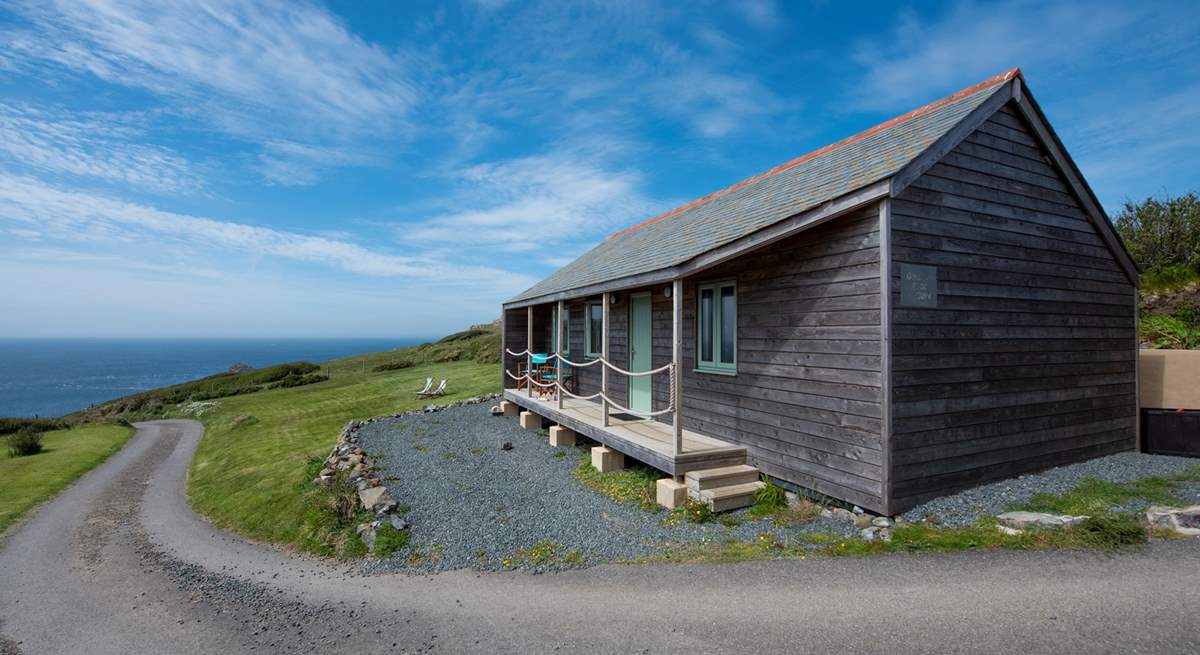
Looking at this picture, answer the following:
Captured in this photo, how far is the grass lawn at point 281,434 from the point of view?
9727 mm

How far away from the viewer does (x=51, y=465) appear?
16438mm

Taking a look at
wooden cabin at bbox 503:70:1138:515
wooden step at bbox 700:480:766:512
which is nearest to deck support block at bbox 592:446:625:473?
wooden cabin at bbox 503:70:1138:515

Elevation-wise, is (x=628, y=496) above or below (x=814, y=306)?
below

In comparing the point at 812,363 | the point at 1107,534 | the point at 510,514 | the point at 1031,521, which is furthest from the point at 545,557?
the point at 1107,534

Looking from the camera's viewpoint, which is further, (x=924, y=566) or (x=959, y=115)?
(x=959, y=115)

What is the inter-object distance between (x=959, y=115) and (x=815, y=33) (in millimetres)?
7749

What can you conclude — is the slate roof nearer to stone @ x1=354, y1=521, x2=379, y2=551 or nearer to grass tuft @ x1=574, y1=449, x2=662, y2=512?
grass tuft @ x1=574, y1=449, x2=662, y2=512

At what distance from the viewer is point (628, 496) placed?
7.88 m

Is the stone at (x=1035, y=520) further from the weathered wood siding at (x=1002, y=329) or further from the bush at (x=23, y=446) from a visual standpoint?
the bush at (x=23, y=446)

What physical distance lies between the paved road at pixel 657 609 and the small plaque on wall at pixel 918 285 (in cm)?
274

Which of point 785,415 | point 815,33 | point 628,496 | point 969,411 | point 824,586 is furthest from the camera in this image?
point 815,33

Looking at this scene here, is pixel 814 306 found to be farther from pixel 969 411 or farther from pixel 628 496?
pixel 628 496

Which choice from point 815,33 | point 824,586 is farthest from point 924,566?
point 815,33

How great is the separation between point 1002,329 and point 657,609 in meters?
5.91
